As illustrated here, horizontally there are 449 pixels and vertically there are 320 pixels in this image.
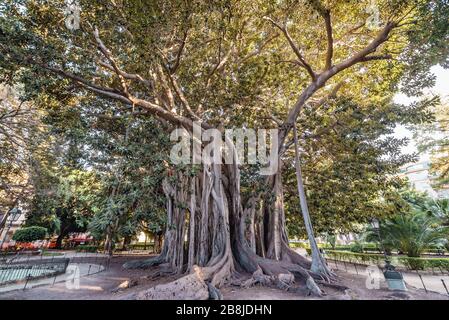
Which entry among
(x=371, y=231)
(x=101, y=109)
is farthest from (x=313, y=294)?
(x=371, y=231)

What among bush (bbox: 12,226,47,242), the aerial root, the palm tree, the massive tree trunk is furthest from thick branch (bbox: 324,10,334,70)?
bush (bbox: 12,226,47,242)

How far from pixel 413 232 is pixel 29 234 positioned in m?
26.5

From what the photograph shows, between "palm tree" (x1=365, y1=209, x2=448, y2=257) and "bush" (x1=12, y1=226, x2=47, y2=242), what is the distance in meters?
24.5

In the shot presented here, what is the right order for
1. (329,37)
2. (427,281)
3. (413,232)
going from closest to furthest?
1. (329,37)
2. (427,281)
3. (413,232)

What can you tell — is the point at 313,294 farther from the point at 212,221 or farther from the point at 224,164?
the point at 224,164

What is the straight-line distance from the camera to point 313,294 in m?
4.91

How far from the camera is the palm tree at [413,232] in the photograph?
11266 mm

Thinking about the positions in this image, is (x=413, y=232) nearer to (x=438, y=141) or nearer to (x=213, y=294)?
(x=438, y=141)

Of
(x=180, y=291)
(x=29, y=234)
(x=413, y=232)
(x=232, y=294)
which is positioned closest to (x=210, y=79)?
(x=180, y=291)

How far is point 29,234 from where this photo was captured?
1766 cm

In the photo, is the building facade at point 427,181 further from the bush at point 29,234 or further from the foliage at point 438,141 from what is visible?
the bush at point 29,234

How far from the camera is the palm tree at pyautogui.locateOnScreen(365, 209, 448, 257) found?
37.0 feet

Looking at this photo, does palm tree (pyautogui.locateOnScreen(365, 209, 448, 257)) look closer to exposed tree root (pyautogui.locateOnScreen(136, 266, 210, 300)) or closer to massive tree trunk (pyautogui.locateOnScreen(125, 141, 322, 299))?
massive tree trunk (pyautogui.locateOnScreen(125, 141, 322, 299))
